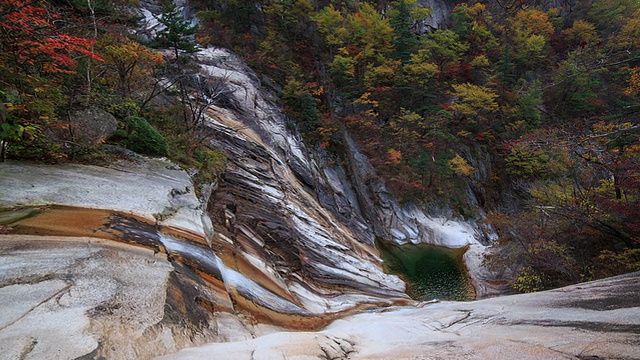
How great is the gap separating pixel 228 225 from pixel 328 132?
14118mm

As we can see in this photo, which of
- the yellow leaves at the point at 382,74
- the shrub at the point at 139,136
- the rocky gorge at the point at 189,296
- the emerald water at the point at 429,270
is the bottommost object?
the emerald water at the point at 429,270

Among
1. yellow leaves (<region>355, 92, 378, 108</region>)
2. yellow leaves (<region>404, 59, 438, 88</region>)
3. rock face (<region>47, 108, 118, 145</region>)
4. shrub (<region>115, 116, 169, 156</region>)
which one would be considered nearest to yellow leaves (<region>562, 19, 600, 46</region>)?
yellow leaves (<region>404, 59, 438, 88</region>)

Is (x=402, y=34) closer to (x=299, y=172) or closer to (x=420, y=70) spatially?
(x=420, y=70)

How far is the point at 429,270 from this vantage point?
1692 centimetres

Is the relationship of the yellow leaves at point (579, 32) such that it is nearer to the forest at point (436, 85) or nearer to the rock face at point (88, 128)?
the forest at point (436, 85)

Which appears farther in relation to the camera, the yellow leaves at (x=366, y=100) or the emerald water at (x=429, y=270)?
the yellow leaves at (x=366, y=100)

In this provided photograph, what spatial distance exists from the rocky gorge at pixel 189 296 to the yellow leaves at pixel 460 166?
1632 centimetres

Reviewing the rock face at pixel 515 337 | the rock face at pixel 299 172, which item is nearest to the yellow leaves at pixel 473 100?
the rock face at pixel 299 172

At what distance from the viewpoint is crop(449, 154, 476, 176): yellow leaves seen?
24197 mm

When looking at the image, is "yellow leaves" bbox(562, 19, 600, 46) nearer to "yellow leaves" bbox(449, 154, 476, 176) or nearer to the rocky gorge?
"yellow leaves" bbox(449, 154, 476, 176)

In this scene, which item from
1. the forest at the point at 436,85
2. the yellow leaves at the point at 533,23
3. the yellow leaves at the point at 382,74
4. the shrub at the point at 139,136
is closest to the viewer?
the shrub at the point at 139,136

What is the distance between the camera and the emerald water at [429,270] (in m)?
14.2

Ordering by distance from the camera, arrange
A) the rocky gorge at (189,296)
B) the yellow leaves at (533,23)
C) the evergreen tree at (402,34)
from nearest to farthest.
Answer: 1. the rocky gorge at (189,296)
2. the evergreen tree at (402,34)
3. the yellow leaves at (533,23)

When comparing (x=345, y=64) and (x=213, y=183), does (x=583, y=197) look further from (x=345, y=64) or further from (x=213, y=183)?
(x=345, y=64)
